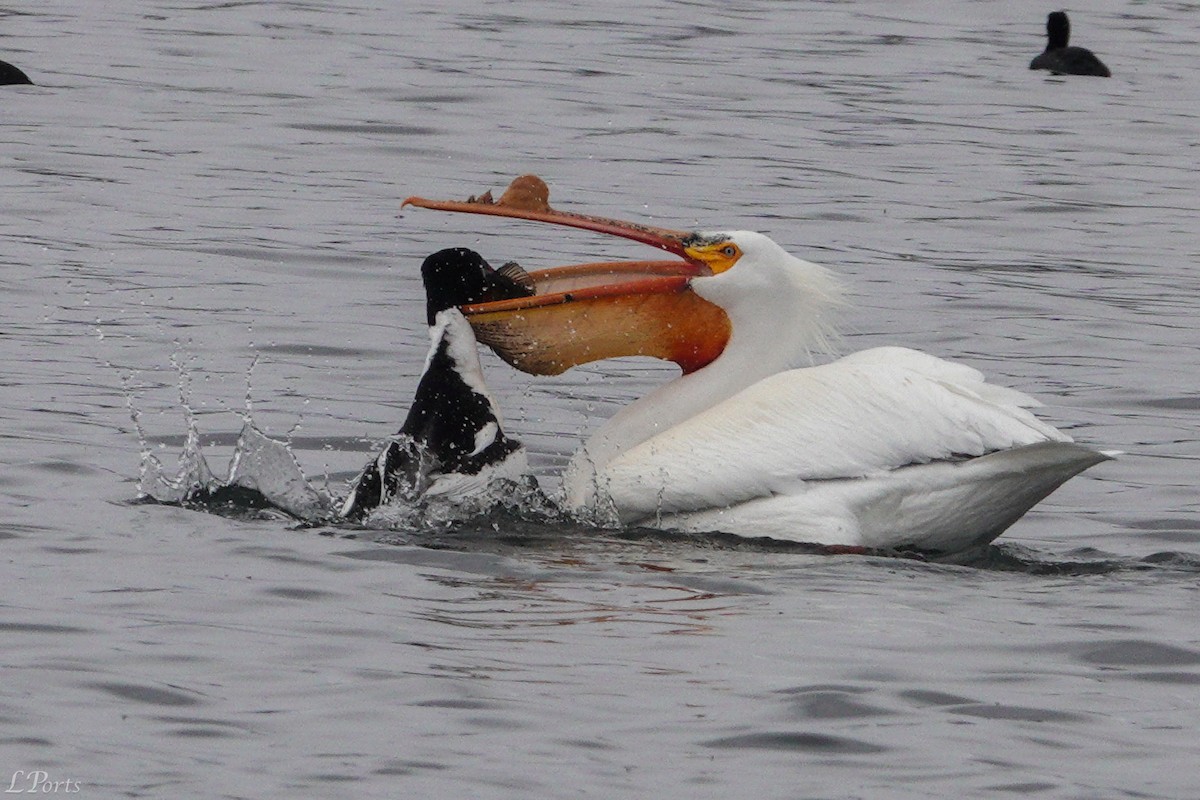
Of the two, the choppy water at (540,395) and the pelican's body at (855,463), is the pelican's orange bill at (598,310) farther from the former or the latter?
the choppy water at (540,395)

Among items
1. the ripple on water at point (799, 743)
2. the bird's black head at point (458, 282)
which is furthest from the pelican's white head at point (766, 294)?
the ripple on water at point (799, 743)

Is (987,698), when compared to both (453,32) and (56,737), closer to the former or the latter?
(56,737)

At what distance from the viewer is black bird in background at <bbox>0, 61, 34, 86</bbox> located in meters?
14.6

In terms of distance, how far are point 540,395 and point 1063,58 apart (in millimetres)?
10255

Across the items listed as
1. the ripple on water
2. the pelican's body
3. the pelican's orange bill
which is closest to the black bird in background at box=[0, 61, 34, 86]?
the pelican's orange bill

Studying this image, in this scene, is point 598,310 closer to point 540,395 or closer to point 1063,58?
point 540,395

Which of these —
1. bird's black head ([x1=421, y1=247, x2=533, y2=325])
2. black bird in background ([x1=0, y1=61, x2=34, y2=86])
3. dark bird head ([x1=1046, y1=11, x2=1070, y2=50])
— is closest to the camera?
bird's black head ([x1=421, y1=247, x2=533, y2=325])

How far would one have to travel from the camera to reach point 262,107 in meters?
14.8

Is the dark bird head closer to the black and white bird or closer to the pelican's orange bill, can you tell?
the pelican's orange bill

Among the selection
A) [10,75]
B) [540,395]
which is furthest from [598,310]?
[10,75]

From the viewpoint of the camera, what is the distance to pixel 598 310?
6594mm

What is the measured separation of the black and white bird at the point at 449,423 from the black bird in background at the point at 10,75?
8.79 metres

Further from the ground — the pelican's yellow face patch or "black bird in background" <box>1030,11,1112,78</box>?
the pelican's yellow face patch

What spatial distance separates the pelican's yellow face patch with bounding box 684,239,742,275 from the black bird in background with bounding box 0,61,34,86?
898cm
